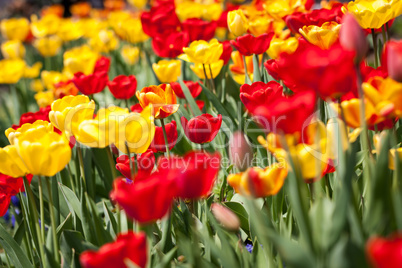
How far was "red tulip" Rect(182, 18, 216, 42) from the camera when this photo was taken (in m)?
2.30

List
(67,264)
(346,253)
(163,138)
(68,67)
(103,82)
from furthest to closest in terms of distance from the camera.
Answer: (68,67) < (103,82) < (163,138) < (67,264) < (346,253)

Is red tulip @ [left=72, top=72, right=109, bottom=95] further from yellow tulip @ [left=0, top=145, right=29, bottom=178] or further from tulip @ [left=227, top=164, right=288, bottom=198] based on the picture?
tulip @ [left=227, top=164, right=288, bottom=198]

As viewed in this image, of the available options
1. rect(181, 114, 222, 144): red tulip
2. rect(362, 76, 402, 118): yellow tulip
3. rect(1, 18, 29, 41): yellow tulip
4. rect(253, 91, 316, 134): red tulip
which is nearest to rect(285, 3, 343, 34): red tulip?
rect(181, 114, 222, 144): red tulip

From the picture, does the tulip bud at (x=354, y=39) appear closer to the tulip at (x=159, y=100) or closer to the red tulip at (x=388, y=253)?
the red tulip at (x=388, y=253)

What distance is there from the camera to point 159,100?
1532mm

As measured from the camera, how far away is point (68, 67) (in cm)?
280

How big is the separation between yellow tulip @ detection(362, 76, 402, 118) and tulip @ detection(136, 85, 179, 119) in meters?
0.63

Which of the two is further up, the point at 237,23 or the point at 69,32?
the point at 237,23

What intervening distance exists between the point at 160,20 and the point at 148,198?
166 centimetres

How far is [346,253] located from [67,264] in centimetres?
76

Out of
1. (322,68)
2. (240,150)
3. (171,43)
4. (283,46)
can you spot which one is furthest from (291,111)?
(171,43)

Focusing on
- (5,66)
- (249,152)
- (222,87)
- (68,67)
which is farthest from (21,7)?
(249,152)

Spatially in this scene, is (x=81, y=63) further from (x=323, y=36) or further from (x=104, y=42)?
(x=323, y=36)

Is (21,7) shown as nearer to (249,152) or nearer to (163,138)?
(163,138)
